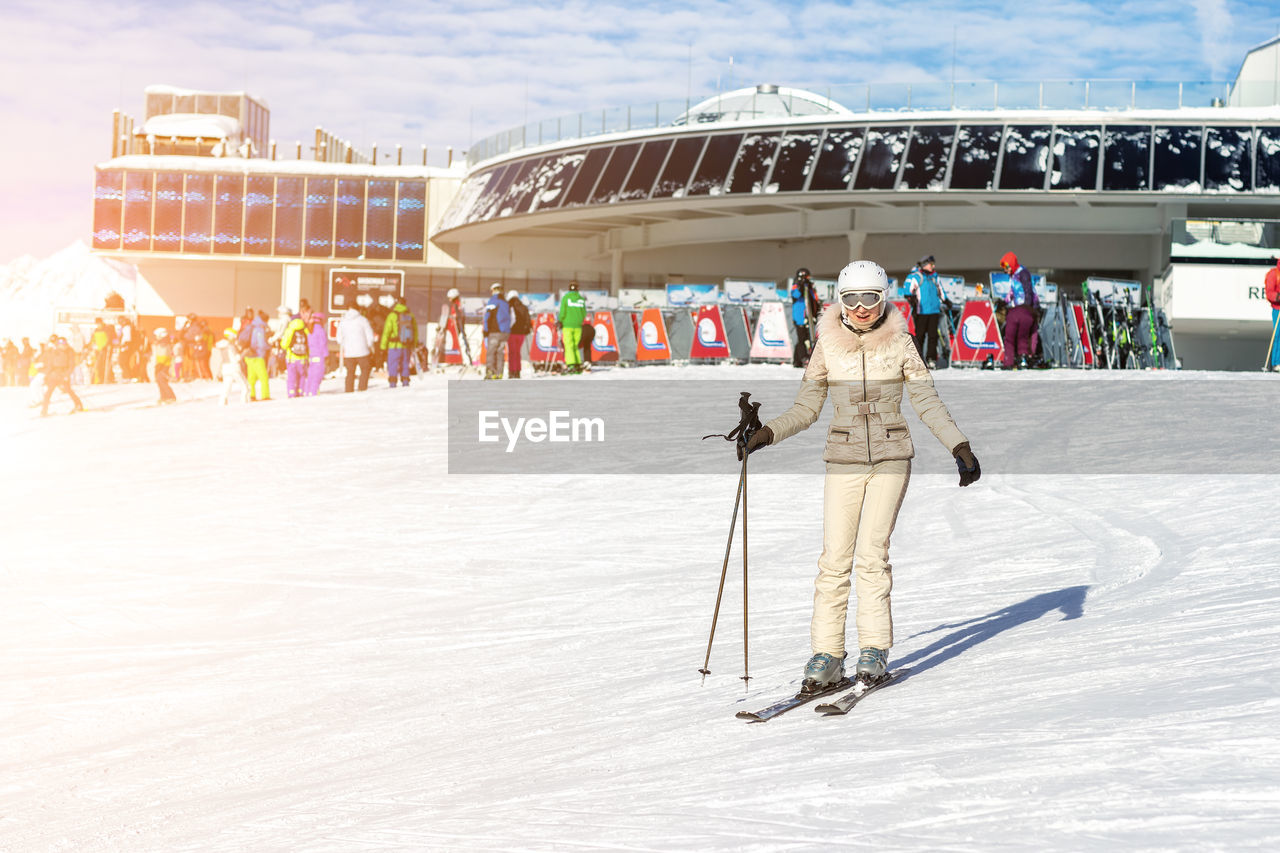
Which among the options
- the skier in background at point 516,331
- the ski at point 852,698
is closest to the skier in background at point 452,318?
the skier in background at point 516,331

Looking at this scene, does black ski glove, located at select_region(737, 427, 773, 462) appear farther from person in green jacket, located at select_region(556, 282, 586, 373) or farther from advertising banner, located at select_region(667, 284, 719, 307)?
advertising banner, located at select_region(667, 284, 719, 307)

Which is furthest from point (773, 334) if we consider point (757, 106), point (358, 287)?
point (358, 287)

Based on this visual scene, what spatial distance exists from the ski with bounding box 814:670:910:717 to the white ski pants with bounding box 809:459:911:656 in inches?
8.0

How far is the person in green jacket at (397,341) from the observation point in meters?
20.3

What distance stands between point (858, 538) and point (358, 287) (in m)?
30.3

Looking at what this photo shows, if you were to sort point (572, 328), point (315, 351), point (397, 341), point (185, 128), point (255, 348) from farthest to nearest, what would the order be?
point (185, 128) < point (572, 328) < point (397, 341) < point (315, 351) < point (255, 348)

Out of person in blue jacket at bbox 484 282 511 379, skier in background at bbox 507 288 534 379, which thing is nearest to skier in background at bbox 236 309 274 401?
person in blue jacket at bbox 484 282 511 379

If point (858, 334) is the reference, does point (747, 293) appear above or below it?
above

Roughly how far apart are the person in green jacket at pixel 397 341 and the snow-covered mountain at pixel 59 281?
10306cm

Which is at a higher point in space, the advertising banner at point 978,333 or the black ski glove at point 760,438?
the advertising banner at point 978,333

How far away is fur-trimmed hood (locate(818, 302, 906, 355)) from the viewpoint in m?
4.75

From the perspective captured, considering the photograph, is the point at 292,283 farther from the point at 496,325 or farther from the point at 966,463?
the point at 966,463

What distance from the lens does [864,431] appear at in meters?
4.70

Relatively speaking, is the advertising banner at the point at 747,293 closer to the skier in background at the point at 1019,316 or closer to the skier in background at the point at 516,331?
the skier in background at the point at 516,331
